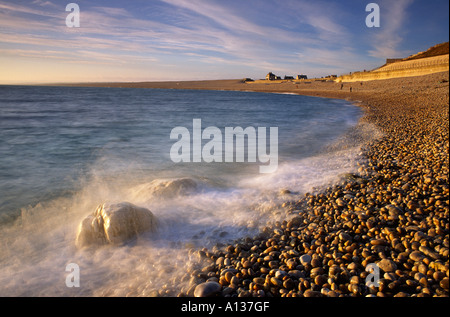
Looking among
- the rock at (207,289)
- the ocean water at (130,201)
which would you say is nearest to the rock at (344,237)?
the ocean water at (130,201)

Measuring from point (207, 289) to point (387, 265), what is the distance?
2.05 metres

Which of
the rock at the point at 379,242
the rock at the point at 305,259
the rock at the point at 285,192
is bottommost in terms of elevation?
the rock at the point at 305,259

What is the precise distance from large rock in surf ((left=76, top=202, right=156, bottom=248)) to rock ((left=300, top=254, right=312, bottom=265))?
2.61 metres

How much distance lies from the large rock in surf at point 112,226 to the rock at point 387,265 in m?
3.47

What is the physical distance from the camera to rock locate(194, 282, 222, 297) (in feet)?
9.32

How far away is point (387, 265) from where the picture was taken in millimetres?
2758

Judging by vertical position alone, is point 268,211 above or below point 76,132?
below

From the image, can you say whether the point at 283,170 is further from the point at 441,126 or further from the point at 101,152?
the point at 101,152

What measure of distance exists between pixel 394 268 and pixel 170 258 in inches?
113

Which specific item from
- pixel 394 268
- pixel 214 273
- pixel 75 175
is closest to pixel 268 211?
pixel 214 273

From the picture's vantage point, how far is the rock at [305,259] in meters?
3.07
